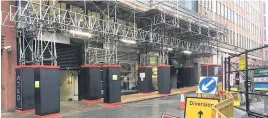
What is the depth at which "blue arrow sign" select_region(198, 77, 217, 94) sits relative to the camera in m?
9.30

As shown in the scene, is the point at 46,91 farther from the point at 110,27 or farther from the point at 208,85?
the point at 208,85

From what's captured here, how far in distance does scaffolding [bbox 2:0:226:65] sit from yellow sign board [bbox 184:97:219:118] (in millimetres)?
8656

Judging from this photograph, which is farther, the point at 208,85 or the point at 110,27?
the point at 110,27

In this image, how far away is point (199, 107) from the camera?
27.3 ft

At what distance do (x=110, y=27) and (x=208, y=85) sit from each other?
36.9 feet

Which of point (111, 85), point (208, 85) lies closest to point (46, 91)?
point (111, 85)

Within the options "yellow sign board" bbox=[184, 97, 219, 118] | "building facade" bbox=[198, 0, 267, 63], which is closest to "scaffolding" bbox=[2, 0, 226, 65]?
"building facade" bbox=[198, 0, 267, 63]

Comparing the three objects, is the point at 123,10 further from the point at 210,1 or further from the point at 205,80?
the point at 210,1

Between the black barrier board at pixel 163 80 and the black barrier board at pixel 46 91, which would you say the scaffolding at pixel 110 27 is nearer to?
the black barrier board at pixel 46 91

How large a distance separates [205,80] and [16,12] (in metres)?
10.5

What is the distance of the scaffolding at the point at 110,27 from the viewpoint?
49.1ft

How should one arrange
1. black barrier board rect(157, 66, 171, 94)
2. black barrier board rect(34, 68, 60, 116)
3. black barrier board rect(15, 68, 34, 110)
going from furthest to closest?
black barrier board rect(157, 66, 171, 94) < black barrier board rect(15, 68, 34, 110) < black barrier board rect(34, 68, 60, 116)

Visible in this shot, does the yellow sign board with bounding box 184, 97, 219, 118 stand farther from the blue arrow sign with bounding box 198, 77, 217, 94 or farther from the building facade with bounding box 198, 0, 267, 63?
the building facade with bounding box 198, 0, 267, 63

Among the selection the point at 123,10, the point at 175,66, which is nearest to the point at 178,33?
the point at 175,66
